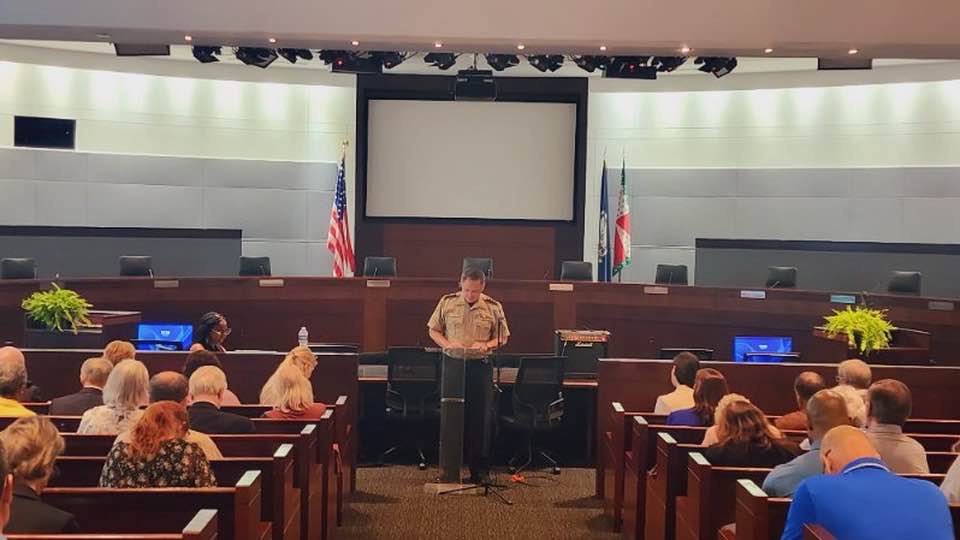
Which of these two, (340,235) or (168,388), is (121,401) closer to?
(168,388)

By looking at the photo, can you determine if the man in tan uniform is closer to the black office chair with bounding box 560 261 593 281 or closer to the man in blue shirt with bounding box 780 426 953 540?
the man in blue shirt with bounding box 780 426 953 540

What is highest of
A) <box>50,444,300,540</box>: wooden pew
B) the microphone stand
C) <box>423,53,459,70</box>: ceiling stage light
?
<box>423,53,459,70</box>: ceiling stage light

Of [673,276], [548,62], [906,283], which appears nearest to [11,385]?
[548,62]

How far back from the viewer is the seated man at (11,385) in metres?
4.80

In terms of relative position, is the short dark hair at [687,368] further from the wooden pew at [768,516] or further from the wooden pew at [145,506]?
the wooden pew at [145,506]

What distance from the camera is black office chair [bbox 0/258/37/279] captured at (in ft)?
33.8

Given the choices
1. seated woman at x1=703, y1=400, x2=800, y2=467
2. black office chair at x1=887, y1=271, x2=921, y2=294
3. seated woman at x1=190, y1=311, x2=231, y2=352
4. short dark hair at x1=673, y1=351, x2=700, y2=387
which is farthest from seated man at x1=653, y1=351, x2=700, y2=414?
black office chair at x1=887, y1=271, x2=921, y2=294

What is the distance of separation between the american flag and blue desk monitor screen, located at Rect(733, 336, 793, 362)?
5.20 m

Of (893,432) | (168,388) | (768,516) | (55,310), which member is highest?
(55,310)

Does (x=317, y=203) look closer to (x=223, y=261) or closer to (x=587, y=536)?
(x=223, y=261)

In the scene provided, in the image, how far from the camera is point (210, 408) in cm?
500

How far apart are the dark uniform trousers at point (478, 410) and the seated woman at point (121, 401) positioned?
9.01ft

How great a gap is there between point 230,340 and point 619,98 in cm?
660

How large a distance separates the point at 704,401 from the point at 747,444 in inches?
42.8
